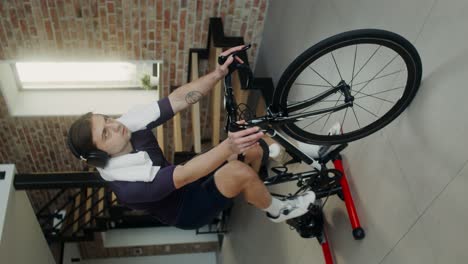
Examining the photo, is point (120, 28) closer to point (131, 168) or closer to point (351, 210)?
point (131, 168)

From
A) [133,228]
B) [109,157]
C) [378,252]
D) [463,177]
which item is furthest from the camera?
[133,228]

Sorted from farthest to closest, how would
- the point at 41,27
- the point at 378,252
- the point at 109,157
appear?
the point at 41,27
the point at 109,157
the point at 378,252

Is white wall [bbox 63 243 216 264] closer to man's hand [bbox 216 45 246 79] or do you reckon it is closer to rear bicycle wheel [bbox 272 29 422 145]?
rear bicycle wheel [bbox 272 29 422 145]

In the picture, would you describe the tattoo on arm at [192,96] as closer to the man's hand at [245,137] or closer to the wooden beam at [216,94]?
the man's hand at [245,137]

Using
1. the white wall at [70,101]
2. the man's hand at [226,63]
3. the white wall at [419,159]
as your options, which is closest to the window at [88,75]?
the white wall at [70,101]

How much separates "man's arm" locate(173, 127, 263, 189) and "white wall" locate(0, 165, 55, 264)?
1870mm

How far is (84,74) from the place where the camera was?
14.5 ft

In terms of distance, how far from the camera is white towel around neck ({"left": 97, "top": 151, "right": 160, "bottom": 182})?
208 centimetres

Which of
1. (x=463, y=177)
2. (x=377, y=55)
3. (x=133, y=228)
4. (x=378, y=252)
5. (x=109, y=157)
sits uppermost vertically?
(x=377, y=55)

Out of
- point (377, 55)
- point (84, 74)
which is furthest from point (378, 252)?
point (84, 74)

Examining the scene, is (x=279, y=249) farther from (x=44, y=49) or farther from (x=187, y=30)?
(x=44, y=49)

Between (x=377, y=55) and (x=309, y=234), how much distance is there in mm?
1073

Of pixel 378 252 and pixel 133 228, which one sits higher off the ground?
pixel 378 252

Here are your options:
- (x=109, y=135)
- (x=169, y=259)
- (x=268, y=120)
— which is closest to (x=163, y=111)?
(x=109, y=135)
